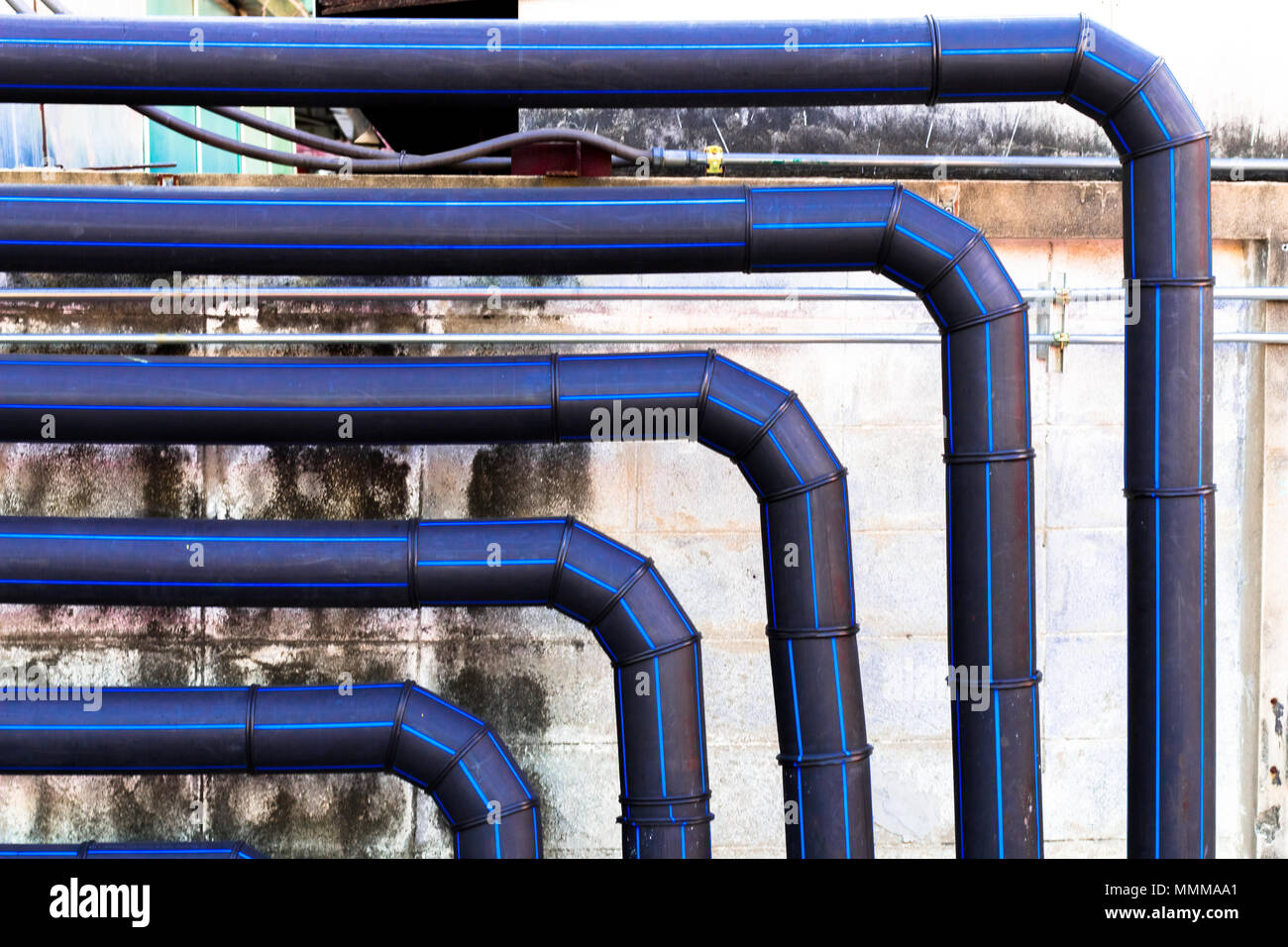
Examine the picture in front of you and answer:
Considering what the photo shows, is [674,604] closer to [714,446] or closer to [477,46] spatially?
[714,446]

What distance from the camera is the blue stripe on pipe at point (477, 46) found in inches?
153

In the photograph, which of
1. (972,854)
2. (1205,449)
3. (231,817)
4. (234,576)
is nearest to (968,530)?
(1205,449)

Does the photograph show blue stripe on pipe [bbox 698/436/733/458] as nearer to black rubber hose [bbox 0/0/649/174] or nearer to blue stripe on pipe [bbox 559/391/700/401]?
blue stripe on pipe [bbox 559/391/700/401]

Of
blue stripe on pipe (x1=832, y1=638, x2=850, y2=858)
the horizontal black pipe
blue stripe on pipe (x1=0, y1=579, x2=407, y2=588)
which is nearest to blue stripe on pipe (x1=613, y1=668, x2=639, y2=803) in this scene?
blue stripe on pipe (x1=832, y1=638, x2=850, y2=858)

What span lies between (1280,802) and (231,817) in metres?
6.02

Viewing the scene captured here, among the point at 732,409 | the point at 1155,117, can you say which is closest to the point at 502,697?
the point at 732,409

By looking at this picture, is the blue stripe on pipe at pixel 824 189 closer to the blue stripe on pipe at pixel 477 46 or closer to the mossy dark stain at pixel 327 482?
the blue stripe on pipe at pixel 477 46

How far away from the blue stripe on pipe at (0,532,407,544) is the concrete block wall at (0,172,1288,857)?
0.82 meters

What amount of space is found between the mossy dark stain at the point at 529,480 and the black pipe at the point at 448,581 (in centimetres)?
76

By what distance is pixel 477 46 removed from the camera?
3.91 meters

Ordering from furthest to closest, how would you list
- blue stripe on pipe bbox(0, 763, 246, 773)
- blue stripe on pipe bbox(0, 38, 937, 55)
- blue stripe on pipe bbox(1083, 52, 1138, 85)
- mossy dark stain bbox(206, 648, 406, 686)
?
mossy dark stain bbox(206, 648, 406, 686), blue stripe on pipe bbox(0, 763, 246, 773), blue stripe on pipe bbox(1083, 52, 1138, 85), blue stripe on pipe bbox(0, 38, 937, 55)

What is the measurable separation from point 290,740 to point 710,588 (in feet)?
7.79

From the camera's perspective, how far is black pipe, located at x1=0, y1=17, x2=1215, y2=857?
3914 mm
